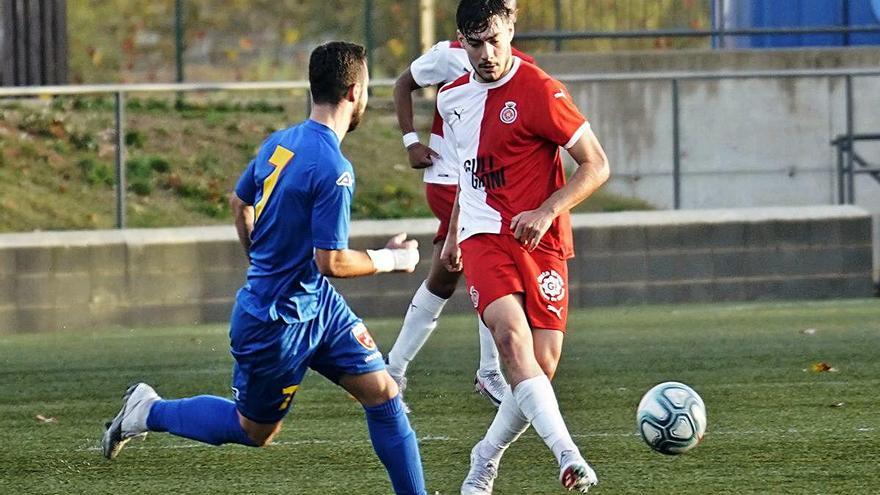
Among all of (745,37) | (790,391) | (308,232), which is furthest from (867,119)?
(308,232)

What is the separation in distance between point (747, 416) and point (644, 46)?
41.4ft

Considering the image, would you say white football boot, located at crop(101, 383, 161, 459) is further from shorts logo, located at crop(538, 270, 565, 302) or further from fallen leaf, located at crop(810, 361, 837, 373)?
fallen leaf, located at crop(810, 361, 837, 373)

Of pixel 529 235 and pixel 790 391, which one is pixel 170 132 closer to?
pixel 790 391

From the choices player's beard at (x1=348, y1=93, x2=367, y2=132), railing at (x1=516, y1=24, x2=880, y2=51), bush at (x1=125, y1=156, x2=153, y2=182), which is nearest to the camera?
player's beard at (x1=348, y1=93, x2=367, y2=132)

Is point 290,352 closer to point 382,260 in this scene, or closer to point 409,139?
point 382,260

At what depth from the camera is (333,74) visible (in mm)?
6125

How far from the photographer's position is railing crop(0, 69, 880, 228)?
1529cm

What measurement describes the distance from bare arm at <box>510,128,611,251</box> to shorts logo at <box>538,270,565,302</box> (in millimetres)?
139

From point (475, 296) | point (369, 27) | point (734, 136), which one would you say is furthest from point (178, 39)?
point (475, 296)

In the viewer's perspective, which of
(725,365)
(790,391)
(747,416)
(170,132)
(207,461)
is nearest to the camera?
(207,461)

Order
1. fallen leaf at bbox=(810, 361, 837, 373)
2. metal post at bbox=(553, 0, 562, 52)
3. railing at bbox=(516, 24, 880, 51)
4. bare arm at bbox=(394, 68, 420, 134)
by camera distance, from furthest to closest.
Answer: metal post at bbox=(553, 0, 562, 52) → railing at bbox=(516, 24, 880, 51) → fallen leaf at bbox=(810, 361, 837, 373) → bare arm at bbox=(394, 68, 420, 134)

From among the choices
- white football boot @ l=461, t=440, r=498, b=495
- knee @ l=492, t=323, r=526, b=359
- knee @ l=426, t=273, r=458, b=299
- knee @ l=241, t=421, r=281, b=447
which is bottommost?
white football boot @ l=461, t=440, r=498, b=495

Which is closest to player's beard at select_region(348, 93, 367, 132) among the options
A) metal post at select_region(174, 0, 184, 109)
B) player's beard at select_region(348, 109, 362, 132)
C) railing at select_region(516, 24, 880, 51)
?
player's beard at select_region(348, 109, 362, 132)

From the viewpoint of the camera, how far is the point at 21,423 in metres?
9.05
